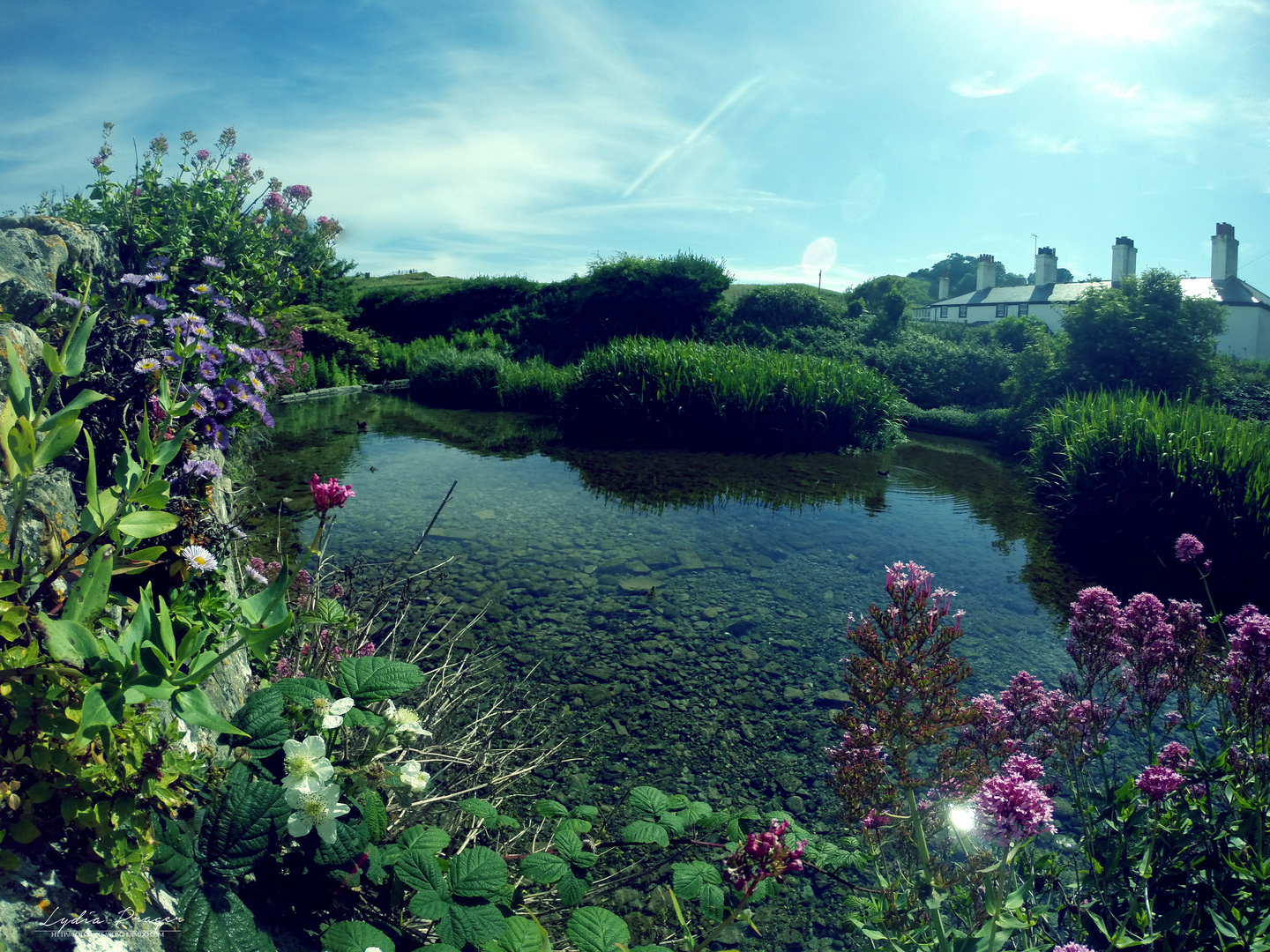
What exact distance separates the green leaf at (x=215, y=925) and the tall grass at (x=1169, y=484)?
805cm

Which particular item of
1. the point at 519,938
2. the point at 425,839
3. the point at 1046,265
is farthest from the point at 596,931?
the point at 1046,265

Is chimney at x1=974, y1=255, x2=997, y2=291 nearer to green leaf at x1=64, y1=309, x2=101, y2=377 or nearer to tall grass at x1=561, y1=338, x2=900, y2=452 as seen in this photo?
tall grass at x1=561, y1=338, x2=900, y2=452

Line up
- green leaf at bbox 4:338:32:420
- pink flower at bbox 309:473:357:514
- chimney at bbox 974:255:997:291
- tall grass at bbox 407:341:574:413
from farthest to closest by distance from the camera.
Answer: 1. chimney at bbox 974:255:997:291
2. tall grass at bbox 407:341:574:413
3. pink flower at bbox 309:473:357:514
4. green leaf at bbox 4:338:32:420

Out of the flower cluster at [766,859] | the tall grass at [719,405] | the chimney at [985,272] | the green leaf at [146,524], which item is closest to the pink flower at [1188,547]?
the flower cluster at [766,859]

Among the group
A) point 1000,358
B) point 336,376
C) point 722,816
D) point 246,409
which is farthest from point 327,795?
point 1000,358

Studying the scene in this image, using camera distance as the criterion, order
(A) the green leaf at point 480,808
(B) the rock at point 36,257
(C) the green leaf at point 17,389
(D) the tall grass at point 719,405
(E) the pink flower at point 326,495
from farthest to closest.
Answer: (D) the tall grass at point 719,405 → (B) the rock at point 36,257 → (A) the green leaf at point 480,808 → (E) the pink flower at point 326,495 → (C) the green leaf at point 17,389

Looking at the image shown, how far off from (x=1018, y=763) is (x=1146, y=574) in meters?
6.71

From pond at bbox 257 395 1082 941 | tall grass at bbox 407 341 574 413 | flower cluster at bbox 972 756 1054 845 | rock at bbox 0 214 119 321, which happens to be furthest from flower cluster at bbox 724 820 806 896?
tall grass at bbox 407 341 574 413

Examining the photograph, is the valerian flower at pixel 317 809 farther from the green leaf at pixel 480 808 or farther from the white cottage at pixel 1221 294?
the white cottage at pixel 1221 294

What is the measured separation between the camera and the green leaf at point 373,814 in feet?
6.32

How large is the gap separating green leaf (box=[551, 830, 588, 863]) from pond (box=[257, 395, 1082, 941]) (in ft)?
4.02

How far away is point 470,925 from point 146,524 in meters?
1.19

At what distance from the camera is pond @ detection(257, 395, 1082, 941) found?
3.95 metres

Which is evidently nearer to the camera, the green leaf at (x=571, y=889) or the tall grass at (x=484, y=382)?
the green leaf at (x=571, y=889)
